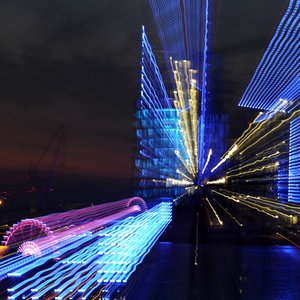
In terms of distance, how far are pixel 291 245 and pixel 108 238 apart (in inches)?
180

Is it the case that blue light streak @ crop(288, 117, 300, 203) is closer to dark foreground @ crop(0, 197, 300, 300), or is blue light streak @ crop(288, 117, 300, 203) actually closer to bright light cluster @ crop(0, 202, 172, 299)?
dark foreground @ crop(0, 197, 300, 300)

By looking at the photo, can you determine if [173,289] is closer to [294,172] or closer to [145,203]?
[294,172]

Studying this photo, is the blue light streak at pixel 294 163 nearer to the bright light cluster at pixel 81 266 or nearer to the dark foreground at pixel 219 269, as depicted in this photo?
the dark foreground at pixel 219 269

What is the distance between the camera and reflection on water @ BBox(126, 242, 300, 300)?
21.4ft

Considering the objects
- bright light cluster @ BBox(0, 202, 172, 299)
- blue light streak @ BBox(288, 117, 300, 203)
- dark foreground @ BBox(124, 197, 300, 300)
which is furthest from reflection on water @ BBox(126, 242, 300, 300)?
blue light streak @ BBox(288, 117, 300, 203)

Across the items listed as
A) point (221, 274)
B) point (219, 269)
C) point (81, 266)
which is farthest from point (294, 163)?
point (81, 266)

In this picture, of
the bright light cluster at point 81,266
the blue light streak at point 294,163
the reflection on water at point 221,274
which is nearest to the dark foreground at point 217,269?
the reflection on water at point 221,274

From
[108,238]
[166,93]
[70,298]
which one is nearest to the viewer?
[70,298]

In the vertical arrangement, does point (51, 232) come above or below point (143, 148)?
below

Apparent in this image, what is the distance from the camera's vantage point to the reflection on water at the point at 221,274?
6527mm

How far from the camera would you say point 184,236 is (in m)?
13.3

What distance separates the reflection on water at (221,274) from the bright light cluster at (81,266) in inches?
13.3

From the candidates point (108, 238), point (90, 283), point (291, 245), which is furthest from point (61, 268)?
point (291, 245)

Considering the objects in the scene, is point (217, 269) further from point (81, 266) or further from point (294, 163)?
point (294, 163)
